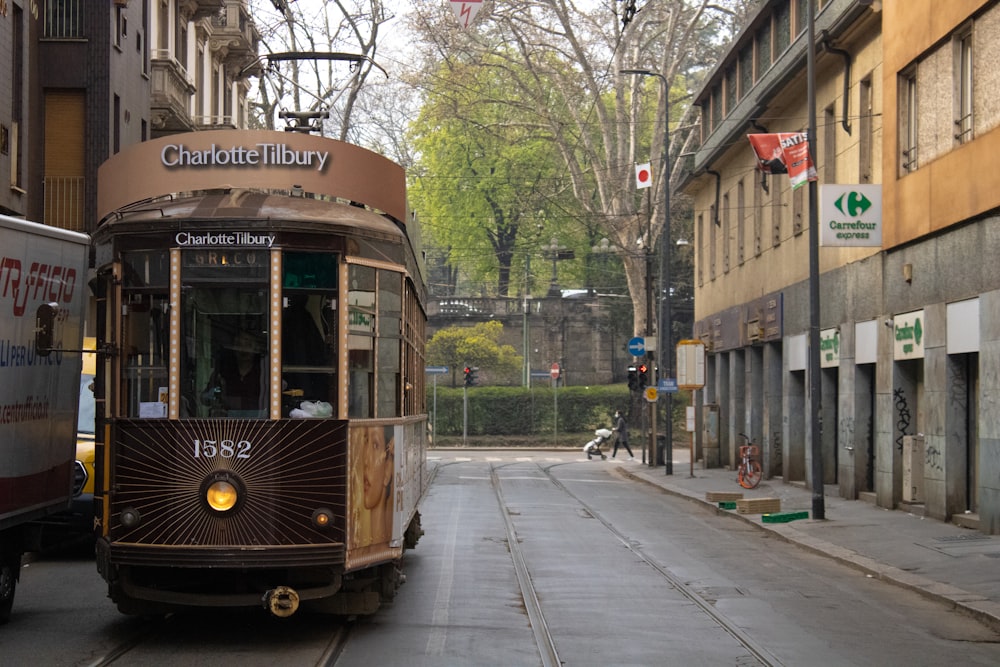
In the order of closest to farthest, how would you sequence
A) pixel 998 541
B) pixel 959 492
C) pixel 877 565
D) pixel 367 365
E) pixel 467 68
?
1. pixel 367 365
2. pixel 877 565
3. pixel 998 541
4. pixel 959 492
5. pixel 467 68

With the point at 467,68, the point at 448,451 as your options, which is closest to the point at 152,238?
the point at 467,68

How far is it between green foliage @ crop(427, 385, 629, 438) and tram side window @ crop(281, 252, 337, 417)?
163 feet

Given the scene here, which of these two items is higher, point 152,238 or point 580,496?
point 152,238

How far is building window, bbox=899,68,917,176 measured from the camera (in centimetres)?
2188

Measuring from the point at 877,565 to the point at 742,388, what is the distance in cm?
2164

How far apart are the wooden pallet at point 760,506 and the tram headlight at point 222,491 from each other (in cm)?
1472

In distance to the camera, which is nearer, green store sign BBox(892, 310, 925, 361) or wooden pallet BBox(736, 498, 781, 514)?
green store sign BBox(892, 310, 925, 361)

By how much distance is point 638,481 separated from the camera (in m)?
35.4

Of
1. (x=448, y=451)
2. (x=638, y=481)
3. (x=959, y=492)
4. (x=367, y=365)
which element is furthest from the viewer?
(x=448, y=451)

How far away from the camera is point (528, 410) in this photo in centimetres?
5969

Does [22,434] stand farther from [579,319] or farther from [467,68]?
[579,319]

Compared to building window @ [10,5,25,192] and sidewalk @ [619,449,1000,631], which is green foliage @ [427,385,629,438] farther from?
building window @ [10,5,25,192]

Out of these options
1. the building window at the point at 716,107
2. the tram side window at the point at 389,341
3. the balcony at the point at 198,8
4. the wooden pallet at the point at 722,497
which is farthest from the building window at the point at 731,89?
the tram side window at the point at 389,341

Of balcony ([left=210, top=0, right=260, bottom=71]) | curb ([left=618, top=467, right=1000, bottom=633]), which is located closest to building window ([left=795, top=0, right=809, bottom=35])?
curb ([left=618, top=467, right=1000, bottom=633])
